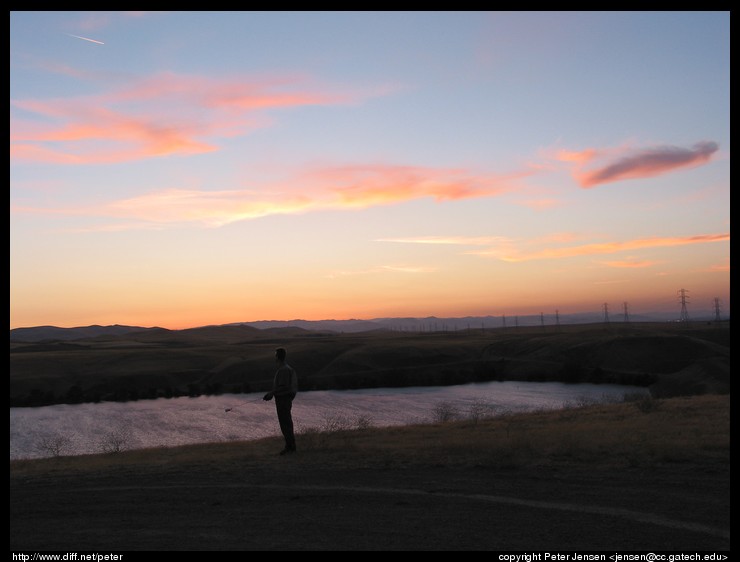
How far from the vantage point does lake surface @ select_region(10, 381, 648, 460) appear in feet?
110

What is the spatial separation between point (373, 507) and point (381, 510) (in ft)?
0.61

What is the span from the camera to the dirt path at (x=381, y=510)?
712 cm

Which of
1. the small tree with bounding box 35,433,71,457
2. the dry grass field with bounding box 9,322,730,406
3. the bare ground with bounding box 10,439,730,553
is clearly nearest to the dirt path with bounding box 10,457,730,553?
the bare ground with bounding box 10,439,730,553

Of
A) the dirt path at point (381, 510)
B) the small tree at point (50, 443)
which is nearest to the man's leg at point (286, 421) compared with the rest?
the dirt path at point (381, 510)

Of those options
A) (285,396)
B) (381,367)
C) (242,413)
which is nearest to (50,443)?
(242,413)

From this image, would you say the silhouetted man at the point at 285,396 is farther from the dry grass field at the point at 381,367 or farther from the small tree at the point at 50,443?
the dry grass field at the point at 381,367

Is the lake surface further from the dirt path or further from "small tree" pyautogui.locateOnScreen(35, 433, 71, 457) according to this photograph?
the dirt path

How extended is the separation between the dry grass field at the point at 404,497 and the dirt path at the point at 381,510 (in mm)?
29

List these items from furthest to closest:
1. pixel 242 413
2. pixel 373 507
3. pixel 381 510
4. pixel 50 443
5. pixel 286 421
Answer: pixel 242 413, pixel 50 443, pixel 286 421, pixel 373 507, pixel 381 510

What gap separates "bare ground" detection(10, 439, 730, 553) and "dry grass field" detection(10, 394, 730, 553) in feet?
0.10

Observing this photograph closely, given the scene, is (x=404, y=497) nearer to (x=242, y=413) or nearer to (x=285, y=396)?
(x=285, y=396)

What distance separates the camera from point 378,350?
283ft

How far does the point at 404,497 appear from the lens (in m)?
9.10

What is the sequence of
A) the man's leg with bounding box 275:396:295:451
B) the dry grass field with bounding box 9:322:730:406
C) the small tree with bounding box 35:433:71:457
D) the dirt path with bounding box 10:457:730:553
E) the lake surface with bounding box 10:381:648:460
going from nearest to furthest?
the dirt path with bounding box 10:457:730:553
the man's leg with bounding box 275:396:295:451
the small tree with bounding box 35:433:71:457
the lake surface with bounding box 10:381:648:460
the dry grass field with bounding box 9:322:730:406
